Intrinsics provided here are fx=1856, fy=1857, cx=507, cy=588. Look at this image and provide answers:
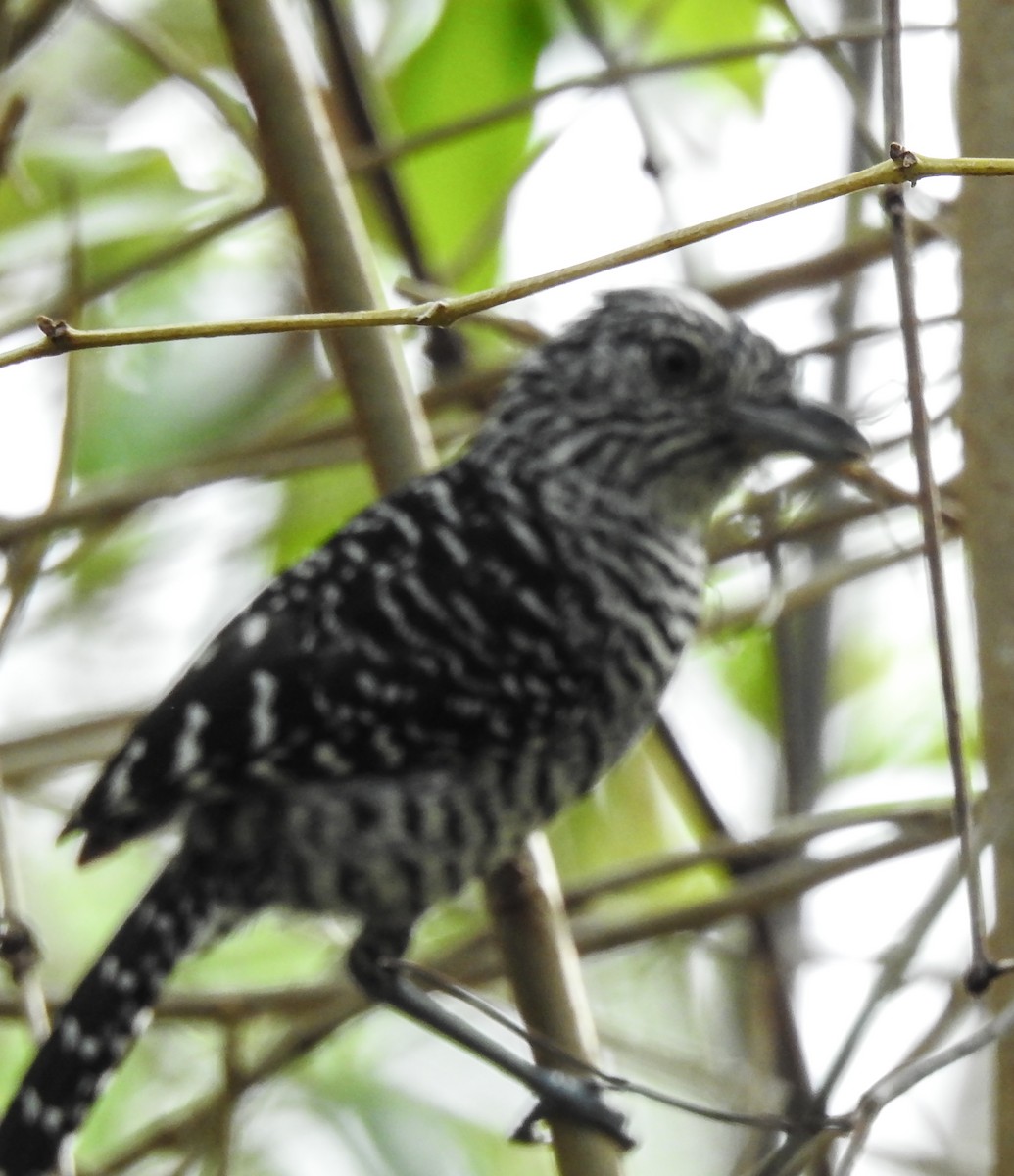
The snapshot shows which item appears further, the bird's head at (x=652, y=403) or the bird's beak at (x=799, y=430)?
the bird's head at (x=652, y=403)

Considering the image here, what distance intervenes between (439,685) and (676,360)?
1.78ft

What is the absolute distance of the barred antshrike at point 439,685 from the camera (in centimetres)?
203

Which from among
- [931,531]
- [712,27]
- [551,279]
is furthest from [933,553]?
[712,27]

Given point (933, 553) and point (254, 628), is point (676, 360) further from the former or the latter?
point (933, 553)

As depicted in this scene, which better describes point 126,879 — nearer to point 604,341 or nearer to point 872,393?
point 604,341

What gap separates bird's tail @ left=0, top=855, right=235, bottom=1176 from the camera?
76.9 inches

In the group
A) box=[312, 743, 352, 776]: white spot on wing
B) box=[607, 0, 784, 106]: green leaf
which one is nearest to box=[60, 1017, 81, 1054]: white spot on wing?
box=[312, 743, 352, 776]: white spot on wing

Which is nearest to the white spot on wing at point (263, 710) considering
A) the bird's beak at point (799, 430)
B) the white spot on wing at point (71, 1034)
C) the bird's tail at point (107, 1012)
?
the bird's tail at point (107, 1012)

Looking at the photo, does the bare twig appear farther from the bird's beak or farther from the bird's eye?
the bird's eye

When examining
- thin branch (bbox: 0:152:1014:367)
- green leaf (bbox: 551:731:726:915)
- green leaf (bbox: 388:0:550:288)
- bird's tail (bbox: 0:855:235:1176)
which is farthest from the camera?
green leaf (bbox: 551:731:726:915)

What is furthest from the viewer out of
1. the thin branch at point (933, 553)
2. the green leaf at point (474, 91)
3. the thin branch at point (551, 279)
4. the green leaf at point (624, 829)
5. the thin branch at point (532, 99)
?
the green leaf at point (624, 829)

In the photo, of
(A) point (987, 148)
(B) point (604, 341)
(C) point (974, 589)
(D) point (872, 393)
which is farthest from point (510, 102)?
(C) point (974, 589)

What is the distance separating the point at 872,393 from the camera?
2.22 metres

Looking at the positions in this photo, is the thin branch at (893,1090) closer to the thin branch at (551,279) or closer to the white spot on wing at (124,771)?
the thin branch at (551,279)
